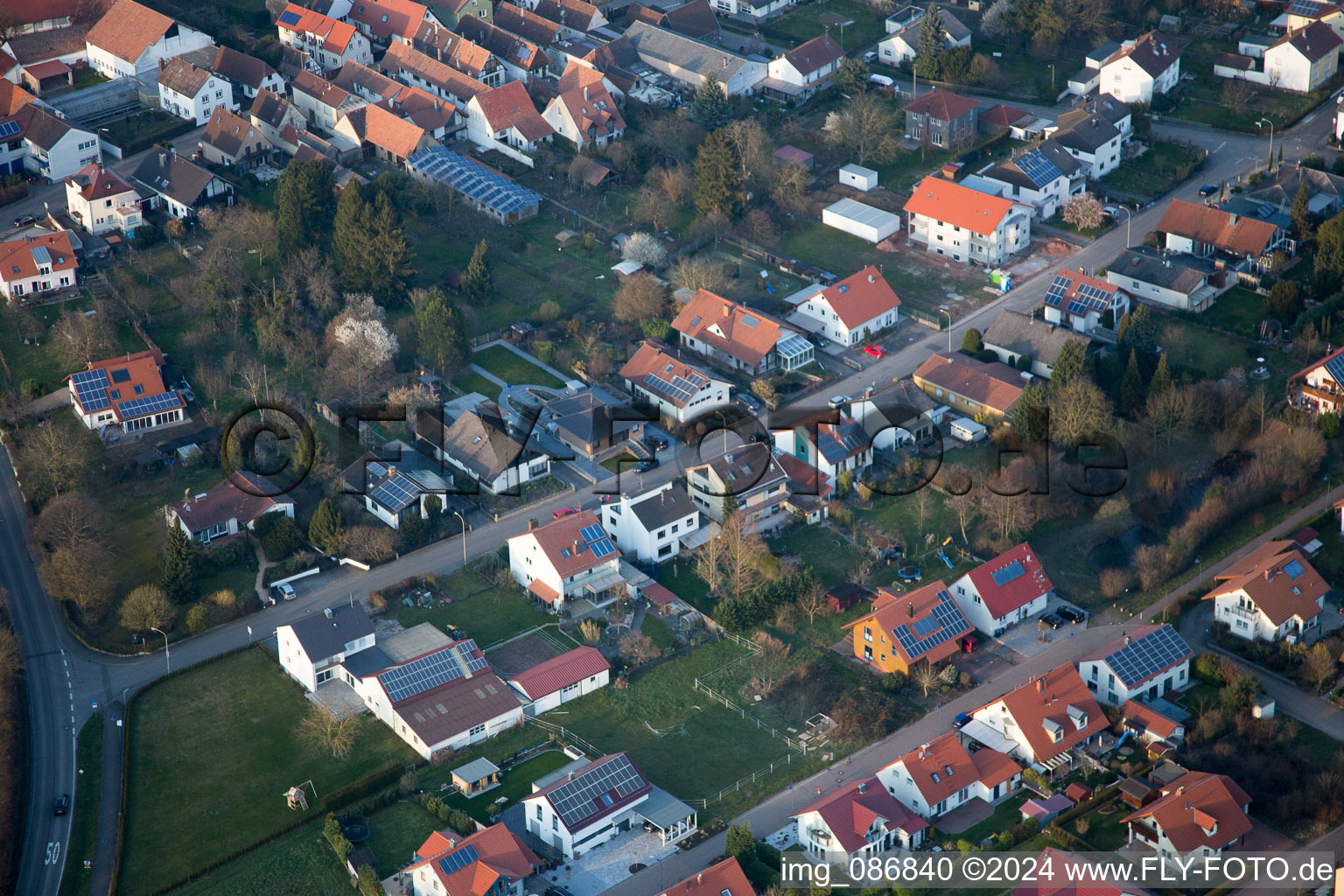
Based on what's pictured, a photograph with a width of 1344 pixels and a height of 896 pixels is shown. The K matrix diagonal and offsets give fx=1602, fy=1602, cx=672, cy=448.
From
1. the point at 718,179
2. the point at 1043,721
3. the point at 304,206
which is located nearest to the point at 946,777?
the point at 1043,721

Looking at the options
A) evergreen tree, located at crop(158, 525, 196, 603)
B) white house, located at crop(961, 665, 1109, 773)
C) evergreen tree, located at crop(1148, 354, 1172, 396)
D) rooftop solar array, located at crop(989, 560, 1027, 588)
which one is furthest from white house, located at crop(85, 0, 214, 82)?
white house, located at crop(961, 665, 1109, 773)

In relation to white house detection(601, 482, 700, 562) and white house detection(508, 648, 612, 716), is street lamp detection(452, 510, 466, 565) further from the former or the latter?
white house detection(508, 648, 612, 716)

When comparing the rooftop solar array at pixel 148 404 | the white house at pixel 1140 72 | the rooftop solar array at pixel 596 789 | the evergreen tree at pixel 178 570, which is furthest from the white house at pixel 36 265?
the white house at pixel 1140 72

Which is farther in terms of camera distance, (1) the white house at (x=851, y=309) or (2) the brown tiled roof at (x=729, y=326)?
(1) the white house at (x=851, y=309)

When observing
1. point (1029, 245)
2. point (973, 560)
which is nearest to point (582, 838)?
point (973, 560)

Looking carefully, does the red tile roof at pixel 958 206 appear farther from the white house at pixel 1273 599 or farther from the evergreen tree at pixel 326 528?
the evergreen tree at pixel 326 528

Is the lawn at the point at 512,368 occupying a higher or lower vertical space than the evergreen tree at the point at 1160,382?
lower

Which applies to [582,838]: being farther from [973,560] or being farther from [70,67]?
[70,67]
